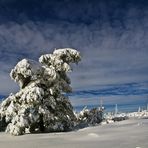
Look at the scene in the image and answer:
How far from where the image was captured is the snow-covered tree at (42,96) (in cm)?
1830

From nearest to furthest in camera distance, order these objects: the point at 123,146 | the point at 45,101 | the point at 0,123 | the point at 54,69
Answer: the point at 123,146 → the point at 45,101 → the point at 54,69 → the point at 0,123

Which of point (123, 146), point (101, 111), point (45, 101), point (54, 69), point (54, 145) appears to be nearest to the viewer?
point (123, 146)

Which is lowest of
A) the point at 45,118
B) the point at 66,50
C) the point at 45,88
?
the point at 45,118

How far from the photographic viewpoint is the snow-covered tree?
18297 millimetres

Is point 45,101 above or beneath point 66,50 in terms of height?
beneath

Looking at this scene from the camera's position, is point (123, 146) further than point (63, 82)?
No

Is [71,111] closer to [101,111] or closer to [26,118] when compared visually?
[26,118]

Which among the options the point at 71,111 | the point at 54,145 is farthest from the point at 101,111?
the point at 54,145

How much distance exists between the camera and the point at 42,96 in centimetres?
1906

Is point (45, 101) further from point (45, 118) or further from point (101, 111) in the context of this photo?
point (101, 111)

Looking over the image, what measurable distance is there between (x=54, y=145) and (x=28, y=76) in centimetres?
814

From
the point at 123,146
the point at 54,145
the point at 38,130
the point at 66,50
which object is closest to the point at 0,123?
the point at 38,130

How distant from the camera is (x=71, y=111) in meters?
20.7

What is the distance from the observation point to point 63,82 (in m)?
20.5
